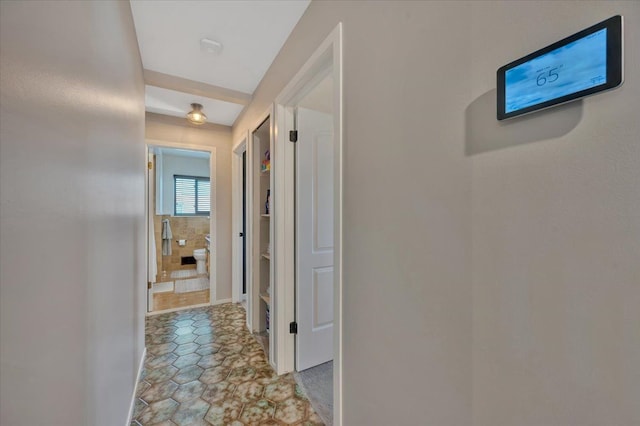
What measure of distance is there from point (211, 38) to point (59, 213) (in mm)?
1688

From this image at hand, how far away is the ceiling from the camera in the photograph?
5.02 feet

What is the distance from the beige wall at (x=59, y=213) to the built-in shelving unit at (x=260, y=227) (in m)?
1.37

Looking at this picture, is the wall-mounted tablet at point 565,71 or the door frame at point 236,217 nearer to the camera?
the wall-mounted tablet at point 565,71

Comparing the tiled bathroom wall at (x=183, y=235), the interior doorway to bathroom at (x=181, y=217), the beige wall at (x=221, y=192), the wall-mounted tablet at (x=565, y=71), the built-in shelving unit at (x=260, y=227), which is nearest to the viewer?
the wall-mounted tablet at (x=565, y=71)

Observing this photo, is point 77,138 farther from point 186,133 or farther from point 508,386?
point 186,133

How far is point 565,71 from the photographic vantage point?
47cm

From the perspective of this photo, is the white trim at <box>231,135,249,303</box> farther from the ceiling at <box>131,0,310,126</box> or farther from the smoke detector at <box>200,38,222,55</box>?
the smoke detector at <box>200,38,222,55</box>

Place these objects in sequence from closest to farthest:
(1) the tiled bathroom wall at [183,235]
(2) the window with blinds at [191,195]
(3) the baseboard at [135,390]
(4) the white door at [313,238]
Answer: (3) the baseboard at [135,390] → (4) the white door at [313,238] → (1) the tiled bathroom wall at [183,235] → (2) the window with blinds at [191,195]

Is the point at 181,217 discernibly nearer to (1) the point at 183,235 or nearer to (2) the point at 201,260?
(1) the point at 183,235

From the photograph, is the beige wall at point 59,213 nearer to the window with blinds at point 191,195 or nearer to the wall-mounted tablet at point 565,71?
the wall-mounted tablet at point 565,71

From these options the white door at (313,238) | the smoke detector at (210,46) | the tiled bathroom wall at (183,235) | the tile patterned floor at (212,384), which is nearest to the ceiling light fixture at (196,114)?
the smoke detector at (210,46)

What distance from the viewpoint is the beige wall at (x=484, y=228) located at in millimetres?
→ 449

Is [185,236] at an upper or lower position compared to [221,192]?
lower

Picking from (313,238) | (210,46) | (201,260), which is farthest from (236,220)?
(201,260)
